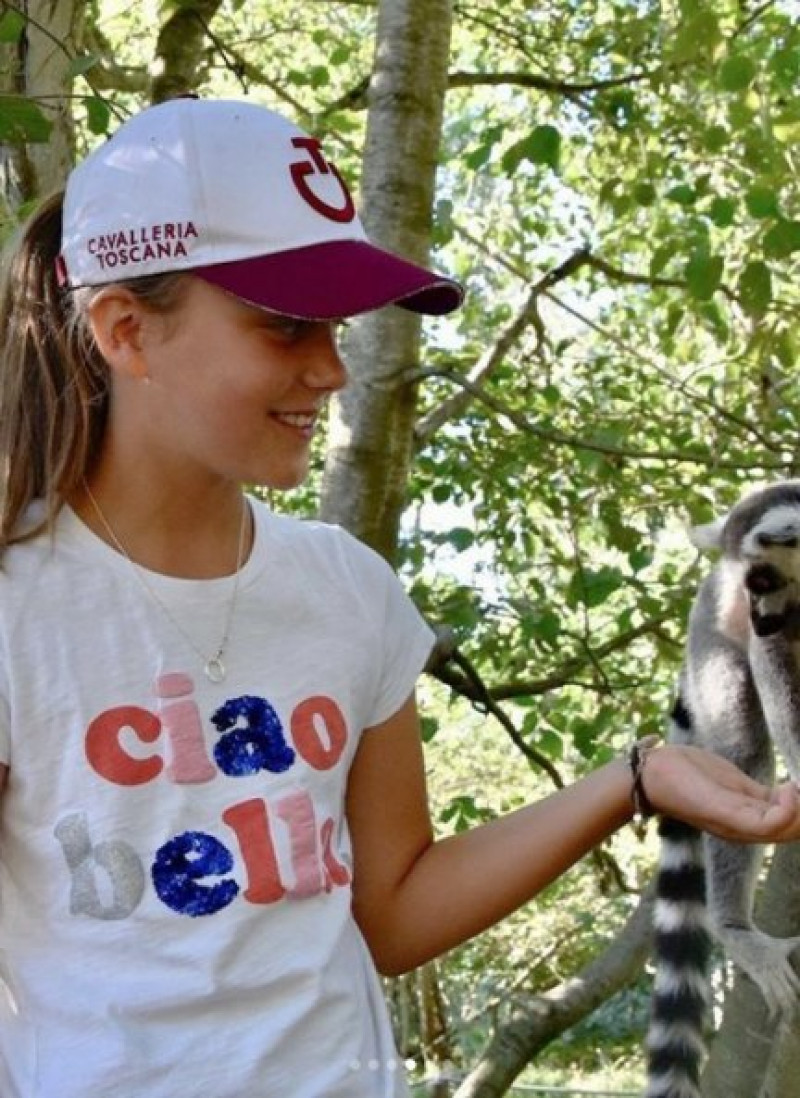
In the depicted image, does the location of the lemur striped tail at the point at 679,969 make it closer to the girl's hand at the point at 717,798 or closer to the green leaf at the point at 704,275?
the green leaf at the point at 704,275

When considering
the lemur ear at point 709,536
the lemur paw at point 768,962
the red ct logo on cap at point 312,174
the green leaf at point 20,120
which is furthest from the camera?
the lemur ear at point 709,536

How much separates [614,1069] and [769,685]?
9.54 m

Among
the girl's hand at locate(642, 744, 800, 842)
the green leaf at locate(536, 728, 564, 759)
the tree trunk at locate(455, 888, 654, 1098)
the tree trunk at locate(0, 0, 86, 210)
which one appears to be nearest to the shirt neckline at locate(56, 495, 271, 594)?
the girl's hand at locate(642, 744, 800, 842)

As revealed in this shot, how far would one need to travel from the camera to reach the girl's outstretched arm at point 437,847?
1.69 m

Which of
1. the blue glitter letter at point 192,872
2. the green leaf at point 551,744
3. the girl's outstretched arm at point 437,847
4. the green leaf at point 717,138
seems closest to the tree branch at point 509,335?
the green leaf at point 717,138

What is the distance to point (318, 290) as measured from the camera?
1500mm

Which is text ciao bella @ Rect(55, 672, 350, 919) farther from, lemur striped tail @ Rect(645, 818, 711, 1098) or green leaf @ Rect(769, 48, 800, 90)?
green leaf @ Rect(769, 48, 800, 90)

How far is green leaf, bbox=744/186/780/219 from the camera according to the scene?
151 inches

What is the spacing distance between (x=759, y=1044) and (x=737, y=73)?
6.90 feet

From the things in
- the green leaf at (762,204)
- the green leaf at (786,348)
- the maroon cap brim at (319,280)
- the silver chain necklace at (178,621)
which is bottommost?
the silver chain necklace at (178,621)

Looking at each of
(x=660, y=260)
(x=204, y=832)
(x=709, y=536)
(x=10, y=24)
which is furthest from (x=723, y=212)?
(x=204, y=832)

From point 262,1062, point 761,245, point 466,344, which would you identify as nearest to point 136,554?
point 262,1062

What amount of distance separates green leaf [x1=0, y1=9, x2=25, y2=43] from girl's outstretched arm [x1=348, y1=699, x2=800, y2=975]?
1595 mm

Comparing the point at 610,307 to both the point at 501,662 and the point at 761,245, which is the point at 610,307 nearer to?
the point at 501,662
